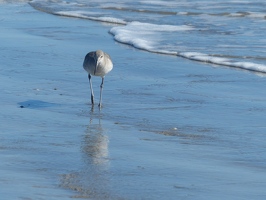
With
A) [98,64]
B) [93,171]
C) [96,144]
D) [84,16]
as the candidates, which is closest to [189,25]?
[84,16]

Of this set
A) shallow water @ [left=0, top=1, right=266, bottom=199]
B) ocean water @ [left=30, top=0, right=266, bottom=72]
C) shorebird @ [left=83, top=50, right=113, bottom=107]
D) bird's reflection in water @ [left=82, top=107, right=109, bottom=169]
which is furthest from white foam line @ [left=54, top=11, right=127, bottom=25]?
bird's reflection in water @ [left=82, top=107, right=109, bottom=169]

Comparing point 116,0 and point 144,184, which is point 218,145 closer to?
point 144,184

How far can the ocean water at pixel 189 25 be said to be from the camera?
12.4m

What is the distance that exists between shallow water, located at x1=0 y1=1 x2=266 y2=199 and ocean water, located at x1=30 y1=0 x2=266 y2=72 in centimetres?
71

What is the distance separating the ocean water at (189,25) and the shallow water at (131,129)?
712mm

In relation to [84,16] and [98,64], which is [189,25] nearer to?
[84,16]

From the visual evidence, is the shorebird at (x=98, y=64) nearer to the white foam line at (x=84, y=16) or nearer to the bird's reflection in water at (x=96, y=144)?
the bird's reflection in water at (x=96, y=144)

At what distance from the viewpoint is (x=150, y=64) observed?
Result: 1140 cm

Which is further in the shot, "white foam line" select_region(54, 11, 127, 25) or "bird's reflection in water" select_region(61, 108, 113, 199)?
"white foam line" select_region(54, 11, 127, 25)

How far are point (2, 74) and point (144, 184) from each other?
5.04 meters

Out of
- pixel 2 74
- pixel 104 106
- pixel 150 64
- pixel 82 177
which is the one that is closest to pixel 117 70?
pixel 150 64

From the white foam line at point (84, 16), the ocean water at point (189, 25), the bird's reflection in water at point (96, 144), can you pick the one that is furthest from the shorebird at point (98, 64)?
the white foam line at point (84, 16)

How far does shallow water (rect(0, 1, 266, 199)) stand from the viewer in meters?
5.52

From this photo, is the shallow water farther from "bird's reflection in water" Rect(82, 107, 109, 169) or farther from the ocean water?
the ocean water
